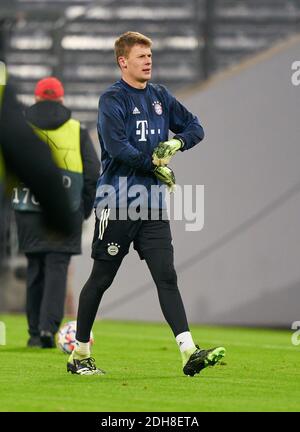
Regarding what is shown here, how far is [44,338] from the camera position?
10312 mm

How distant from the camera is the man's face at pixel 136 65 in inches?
312

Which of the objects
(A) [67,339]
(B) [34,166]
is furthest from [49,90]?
(B) [34,166]

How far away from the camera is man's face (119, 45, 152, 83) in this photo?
791 centimetres

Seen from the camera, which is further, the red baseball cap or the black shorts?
the red baseball cap

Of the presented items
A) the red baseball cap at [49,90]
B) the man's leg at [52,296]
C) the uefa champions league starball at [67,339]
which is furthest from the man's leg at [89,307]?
the red baseball cap at [49,90]

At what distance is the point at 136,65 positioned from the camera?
25.9 feet

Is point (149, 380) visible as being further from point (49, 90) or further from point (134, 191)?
point (49, 90)

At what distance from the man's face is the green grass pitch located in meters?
1.82

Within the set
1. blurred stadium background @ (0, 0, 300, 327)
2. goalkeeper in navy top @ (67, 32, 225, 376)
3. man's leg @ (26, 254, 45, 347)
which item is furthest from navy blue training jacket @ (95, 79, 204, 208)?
blurred stadium background @ (0, 0, 300, 327)

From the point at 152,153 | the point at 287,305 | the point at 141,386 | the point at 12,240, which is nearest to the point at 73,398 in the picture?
the point at 141,386

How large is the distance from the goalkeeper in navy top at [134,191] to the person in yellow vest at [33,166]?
3659 mm

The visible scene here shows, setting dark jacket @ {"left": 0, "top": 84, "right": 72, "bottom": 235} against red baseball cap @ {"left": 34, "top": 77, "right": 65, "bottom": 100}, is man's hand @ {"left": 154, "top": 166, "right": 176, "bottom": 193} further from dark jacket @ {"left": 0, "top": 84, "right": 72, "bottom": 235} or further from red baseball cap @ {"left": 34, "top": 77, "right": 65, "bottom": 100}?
dark jacket @ {"left": 0, "top": 84, "right": 72, "bottom": 235}

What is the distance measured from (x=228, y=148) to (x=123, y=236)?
7566mm

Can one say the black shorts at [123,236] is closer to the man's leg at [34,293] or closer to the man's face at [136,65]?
the man's face at [136,65]
